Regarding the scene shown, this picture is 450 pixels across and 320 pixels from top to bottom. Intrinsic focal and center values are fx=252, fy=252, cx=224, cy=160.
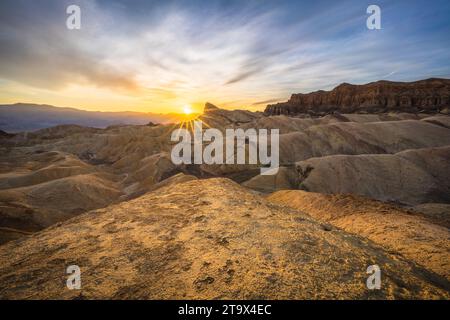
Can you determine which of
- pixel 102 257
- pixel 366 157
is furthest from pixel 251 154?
pixel 102 257

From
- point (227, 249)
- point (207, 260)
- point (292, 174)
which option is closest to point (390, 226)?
point (227, 249)

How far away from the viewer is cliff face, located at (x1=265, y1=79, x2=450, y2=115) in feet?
223

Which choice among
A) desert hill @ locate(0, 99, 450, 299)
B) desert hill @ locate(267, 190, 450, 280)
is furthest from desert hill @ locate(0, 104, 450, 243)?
desert hill @ locate(0, 99, 450, 299)

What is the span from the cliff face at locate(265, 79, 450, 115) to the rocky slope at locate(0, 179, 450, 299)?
77114mm

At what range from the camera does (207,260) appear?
3445mm

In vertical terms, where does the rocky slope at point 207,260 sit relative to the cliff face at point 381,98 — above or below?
below

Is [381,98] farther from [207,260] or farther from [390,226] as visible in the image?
[207,260]

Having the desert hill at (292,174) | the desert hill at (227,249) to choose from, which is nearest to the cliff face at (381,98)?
the desert hill at (292,174)

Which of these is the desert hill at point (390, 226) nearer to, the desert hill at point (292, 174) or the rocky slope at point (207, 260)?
the rocky slope at point (207, 260)

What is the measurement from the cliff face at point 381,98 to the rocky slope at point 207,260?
77114 mm

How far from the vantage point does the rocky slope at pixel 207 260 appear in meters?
2.88

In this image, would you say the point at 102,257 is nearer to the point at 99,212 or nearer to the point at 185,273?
the point at 185,273

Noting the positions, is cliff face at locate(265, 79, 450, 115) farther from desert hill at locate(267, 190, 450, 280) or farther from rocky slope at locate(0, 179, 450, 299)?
rocky slope at locate(0, 179, 450, 299)

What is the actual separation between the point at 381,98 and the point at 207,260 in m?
88.2
